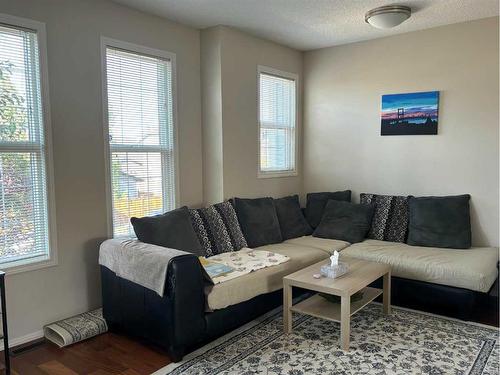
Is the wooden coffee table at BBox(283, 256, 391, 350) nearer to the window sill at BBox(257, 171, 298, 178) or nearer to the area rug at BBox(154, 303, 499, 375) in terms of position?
the area rug at BBox(154, 303, 499, 375)

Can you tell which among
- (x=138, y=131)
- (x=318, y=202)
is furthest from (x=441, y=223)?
(x=138, y=131)

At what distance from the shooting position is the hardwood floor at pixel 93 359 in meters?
2.54

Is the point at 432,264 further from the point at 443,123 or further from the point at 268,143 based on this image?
the point at 268,143

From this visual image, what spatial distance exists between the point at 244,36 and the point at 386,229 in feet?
7.84

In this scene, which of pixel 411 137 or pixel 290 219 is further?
pixel 290 219

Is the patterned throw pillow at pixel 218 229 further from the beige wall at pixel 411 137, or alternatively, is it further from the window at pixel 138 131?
the beige wall at pixel 411 137

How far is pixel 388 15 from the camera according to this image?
3443 millimetres

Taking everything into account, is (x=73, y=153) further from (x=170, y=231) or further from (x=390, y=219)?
(x=390, y=219)

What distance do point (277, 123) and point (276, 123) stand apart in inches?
0.8

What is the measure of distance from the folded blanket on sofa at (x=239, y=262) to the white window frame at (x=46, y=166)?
1.09 metres

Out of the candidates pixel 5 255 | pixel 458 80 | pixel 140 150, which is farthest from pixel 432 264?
pixel 5 255

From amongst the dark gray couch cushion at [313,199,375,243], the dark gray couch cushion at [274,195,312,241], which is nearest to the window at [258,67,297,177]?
the dark gray couch cushion at [274,195,312,241]

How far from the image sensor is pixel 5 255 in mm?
2801

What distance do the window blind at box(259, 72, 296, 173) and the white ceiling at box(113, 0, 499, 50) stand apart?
58cm
